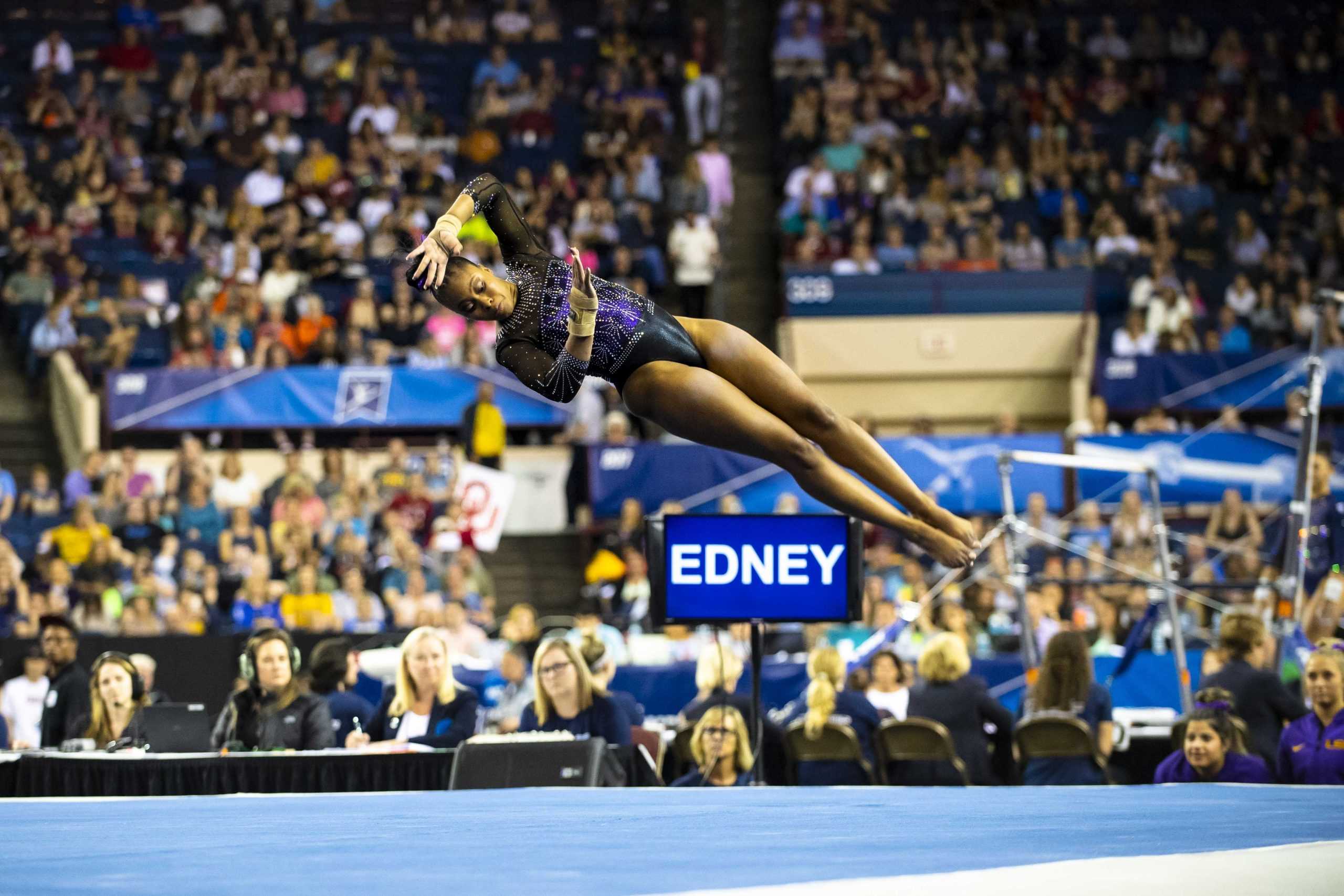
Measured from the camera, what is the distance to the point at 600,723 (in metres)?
7.16

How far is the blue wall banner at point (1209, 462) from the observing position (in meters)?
12.9

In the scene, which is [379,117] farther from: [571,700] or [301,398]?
[571,700]

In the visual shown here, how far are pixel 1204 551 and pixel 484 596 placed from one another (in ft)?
17.8

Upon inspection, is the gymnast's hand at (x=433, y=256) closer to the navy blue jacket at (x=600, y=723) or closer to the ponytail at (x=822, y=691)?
the navy blue jacket at (x=600, y=723)

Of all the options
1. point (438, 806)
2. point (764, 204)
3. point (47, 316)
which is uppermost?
point (764, 204)

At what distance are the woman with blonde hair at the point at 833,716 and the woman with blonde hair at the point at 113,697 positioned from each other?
2.94 m

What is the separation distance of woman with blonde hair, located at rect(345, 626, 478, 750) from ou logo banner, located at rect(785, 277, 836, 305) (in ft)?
29.1

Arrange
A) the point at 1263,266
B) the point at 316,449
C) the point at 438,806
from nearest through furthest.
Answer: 1. the point at 438,806
2. the point at 316,449
3. the point at 1263,266

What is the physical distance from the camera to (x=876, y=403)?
16359 mm

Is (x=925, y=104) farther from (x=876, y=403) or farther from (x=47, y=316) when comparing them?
(x=47, y=316)

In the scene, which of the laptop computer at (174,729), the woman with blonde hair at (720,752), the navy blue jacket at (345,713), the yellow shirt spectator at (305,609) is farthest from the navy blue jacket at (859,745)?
the yellow shirt spectator at (305,609)

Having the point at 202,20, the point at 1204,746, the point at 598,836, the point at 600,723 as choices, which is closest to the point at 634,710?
the point at 600,723

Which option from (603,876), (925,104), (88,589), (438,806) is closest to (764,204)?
(925,104)

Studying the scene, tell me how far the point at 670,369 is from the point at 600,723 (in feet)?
7.81
